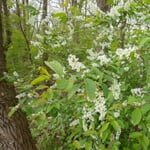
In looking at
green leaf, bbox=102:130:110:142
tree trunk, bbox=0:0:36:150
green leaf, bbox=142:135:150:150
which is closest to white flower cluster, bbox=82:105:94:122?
green leaf, bbox=102:130:110:142

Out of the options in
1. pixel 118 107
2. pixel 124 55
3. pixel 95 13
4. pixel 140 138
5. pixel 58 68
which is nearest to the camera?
pixel 58 68

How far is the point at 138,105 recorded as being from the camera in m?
1.53

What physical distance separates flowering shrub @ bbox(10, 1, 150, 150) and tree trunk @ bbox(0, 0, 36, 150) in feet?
0.76

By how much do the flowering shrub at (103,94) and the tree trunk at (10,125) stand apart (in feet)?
0.76

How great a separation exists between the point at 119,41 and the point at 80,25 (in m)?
0.49

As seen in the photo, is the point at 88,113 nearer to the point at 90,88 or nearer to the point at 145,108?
the point at 145,108

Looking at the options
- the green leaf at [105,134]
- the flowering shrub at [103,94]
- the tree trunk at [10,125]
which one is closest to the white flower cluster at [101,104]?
the flowering shrub at [103,94]

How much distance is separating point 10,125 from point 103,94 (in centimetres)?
114

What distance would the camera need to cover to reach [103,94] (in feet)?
4.79

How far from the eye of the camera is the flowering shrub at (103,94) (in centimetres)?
133

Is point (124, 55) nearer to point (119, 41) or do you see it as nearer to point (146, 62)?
point (146, 62)

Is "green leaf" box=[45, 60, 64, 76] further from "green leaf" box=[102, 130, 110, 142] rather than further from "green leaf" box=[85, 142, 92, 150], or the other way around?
"green leaf" box=[85, 142, 92, 150]

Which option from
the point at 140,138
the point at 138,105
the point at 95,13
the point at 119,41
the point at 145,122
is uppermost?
the point at 95,13

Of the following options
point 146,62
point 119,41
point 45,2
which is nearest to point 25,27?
point 45,2
